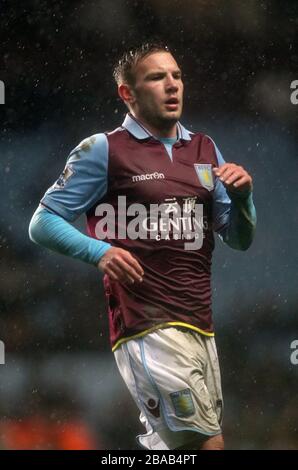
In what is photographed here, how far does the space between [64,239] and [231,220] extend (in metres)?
0.49

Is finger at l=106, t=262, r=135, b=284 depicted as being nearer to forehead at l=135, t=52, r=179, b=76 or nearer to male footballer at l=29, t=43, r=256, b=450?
male footballer at l=29, t=43, r=256, b=450

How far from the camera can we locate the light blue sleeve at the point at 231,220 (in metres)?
2.66

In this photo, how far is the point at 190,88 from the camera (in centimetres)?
341

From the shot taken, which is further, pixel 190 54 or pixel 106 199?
pixel 190 54

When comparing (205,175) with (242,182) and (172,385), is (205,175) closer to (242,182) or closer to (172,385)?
(242,182)

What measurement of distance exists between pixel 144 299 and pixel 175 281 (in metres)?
0.10

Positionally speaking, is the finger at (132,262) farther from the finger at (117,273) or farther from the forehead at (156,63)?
the forehead at (156,63)

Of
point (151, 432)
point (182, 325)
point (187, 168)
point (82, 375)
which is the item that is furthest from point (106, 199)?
point (82, 375)

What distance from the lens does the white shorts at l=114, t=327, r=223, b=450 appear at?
2496 millimetres

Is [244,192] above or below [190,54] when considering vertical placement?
below

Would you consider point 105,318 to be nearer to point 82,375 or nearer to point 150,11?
point 82,375

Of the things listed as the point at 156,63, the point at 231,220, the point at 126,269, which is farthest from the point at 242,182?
the point at 156,63

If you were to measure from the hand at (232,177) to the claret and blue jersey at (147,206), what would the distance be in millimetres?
146

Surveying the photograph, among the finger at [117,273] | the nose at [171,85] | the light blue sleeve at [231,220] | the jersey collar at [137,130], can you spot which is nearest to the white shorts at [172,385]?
the finger at [117,273]
